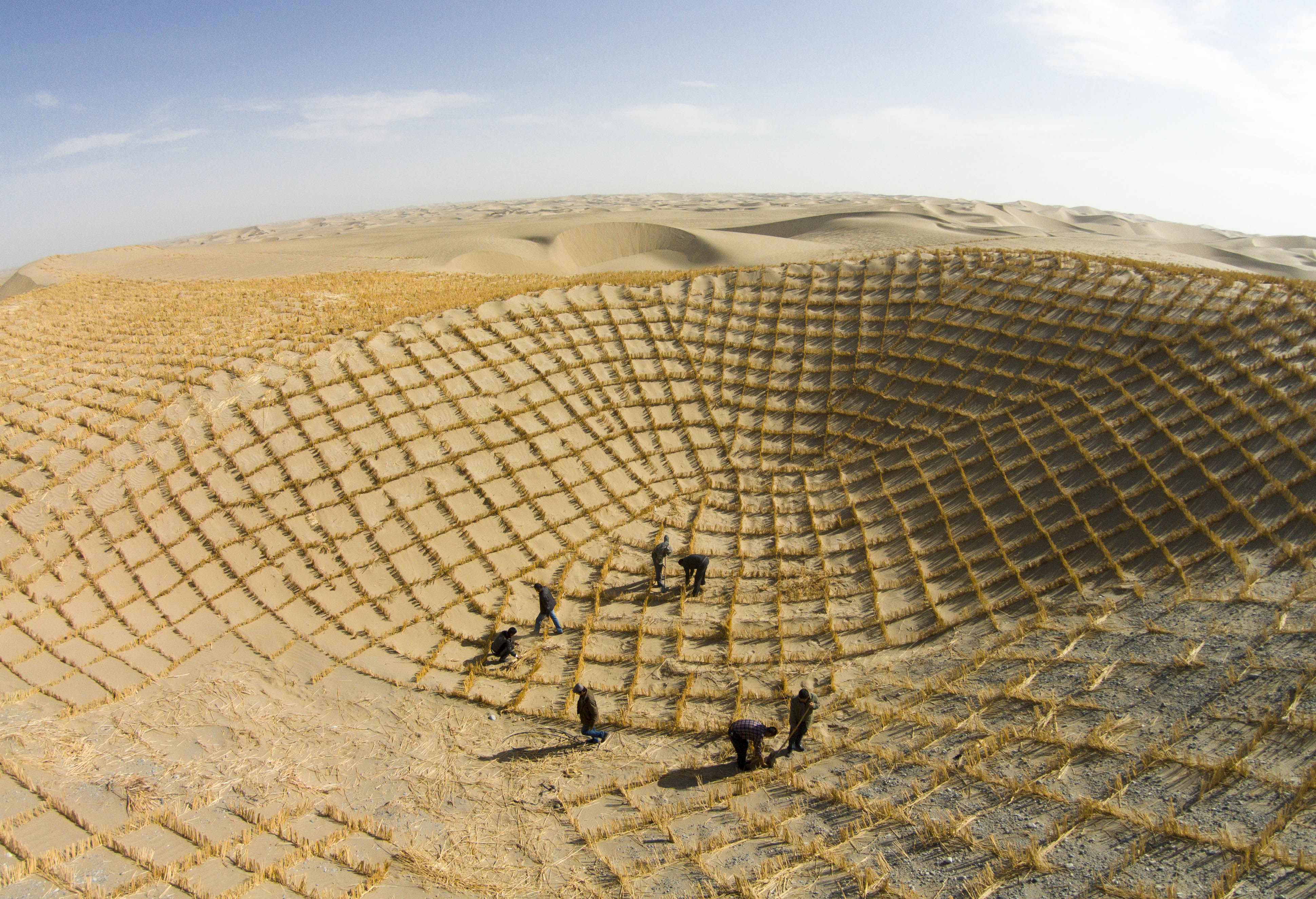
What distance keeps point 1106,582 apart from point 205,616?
1557 centimetres

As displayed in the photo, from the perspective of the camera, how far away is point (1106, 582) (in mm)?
10797

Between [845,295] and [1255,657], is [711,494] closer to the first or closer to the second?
[845,295]

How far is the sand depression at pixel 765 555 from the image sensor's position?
720 centimetres

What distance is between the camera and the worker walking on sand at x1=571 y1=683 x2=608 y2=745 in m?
9.34

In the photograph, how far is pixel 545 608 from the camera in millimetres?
11719

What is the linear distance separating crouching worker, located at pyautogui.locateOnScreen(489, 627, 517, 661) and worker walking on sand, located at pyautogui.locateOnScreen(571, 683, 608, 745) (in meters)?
1.93

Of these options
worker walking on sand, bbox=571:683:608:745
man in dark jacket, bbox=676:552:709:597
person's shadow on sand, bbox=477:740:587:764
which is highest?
man in dark jacket, bbox=676:552:709:597

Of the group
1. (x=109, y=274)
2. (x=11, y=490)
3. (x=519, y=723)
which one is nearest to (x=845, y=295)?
(x=519, y=723)

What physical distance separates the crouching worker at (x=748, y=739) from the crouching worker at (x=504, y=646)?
4210 millimetres

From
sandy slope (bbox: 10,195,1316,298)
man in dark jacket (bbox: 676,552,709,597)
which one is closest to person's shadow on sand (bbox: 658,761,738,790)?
man in dark jacket (bbox: 676,552,709,597)

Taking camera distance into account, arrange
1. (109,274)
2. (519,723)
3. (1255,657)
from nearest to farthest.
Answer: (1255,657) < (519,723) < (109,274)

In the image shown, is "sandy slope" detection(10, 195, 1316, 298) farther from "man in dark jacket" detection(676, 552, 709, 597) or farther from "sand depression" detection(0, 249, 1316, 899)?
"man in dark jacket" detection(676, 552, 709, 597)

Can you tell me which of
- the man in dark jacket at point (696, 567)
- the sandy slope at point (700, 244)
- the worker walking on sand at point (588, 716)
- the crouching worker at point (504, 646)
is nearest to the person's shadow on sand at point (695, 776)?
the worker walking on sand at point (588, 716)

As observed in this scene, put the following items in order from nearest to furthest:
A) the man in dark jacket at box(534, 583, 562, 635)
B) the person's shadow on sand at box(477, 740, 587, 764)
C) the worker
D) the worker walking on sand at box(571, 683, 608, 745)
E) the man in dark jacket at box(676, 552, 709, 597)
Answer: the worker walking on sand at box(571, 683, 608, 745) → the person's shadow on sand at box(477, 740, 587, 764) → the man in dark jacket at box(534, 583, 562, 635) → the man in dark jacket at box(676, 552, 709, 597) → the worker
